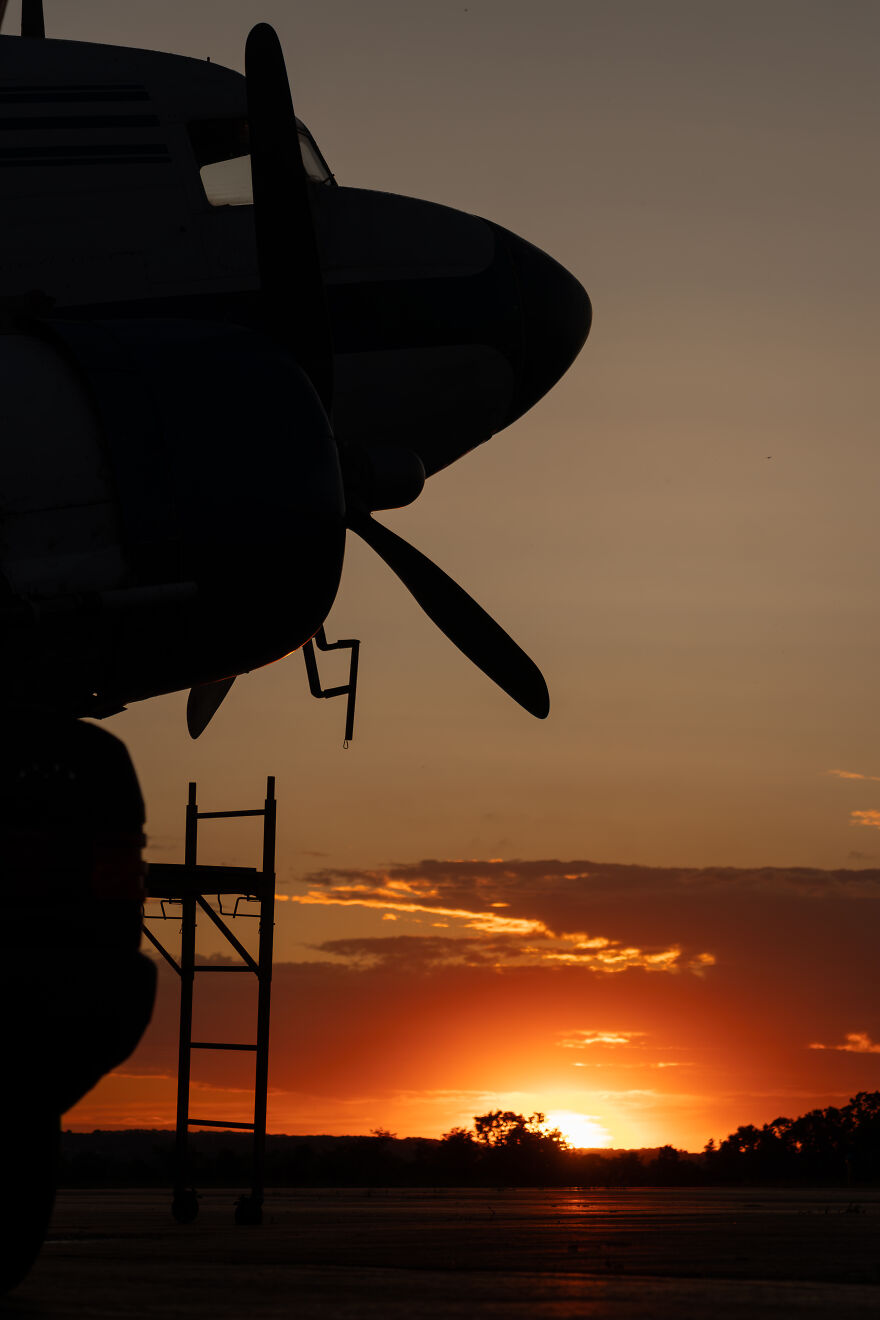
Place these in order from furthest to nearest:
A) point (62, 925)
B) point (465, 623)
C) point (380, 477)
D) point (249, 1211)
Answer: point (249, 1211), point (465, 623), point (380, 477), point (62, 925)

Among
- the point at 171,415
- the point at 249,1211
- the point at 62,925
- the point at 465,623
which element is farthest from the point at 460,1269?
the point at 249,1211

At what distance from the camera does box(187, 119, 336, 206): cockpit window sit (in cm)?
1299

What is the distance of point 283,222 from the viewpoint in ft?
32.9

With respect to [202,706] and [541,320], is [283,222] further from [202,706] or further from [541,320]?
[202,706]

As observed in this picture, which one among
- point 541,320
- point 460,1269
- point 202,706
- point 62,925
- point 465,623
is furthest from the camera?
point 202,706

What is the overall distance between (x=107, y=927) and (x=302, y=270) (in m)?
4.84

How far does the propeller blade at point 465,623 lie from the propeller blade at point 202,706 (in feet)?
9.05

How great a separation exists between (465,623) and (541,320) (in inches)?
124

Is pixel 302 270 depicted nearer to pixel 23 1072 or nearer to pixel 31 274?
pixel 31 274

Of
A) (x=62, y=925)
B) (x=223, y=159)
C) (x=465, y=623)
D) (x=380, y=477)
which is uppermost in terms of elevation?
(x=223, y=159)

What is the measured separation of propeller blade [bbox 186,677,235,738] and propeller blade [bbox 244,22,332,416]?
17.4 feet

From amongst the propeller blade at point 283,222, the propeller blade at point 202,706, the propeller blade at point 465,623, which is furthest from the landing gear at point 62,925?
the propeller blade at point 202,706

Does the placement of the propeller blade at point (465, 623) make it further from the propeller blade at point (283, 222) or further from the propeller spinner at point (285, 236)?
the propeller blade at point (283, 222)

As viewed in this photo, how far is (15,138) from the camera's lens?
11.9 metres
